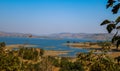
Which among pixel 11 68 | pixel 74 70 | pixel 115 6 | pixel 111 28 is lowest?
pixel 74 70

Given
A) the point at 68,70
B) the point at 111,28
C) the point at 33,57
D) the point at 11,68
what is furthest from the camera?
the point at 33,57

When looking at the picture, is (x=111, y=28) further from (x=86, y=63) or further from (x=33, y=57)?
(x=33, y=57)

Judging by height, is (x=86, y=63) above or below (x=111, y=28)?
below

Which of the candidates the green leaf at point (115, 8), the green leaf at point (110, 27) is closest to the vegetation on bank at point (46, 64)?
the green leaf at point (110, 27)

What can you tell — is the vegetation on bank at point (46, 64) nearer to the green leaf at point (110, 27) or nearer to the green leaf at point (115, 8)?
the green leaf at point (110, 27)

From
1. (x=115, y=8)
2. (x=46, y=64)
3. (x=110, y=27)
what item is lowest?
(x=46, y=64)

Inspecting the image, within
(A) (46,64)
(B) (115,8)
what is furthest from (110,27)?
(A) (46,64)

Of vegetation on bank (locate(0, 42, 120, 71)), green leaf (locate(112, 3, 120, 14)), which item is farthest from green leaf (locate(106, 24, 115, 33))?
vegetation on bank (locate(0, 42, 120, 71))

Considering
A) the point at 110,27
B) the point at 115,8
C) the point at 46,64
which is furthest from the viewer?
the point at 46,64

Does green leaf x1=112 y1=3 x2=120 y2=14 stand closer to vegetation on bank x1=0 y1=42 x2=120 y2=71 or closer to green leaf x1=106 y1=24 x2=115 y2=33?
green leaf x1=106 y1=24 x2=115 y2=33

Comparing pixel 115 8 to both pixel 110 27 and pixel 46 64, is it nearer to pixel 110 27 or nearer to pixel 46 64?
pixel 110 27

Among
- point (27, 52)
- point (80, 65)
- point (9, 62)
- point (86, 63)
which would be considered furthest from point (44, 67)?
point (27, 52)
